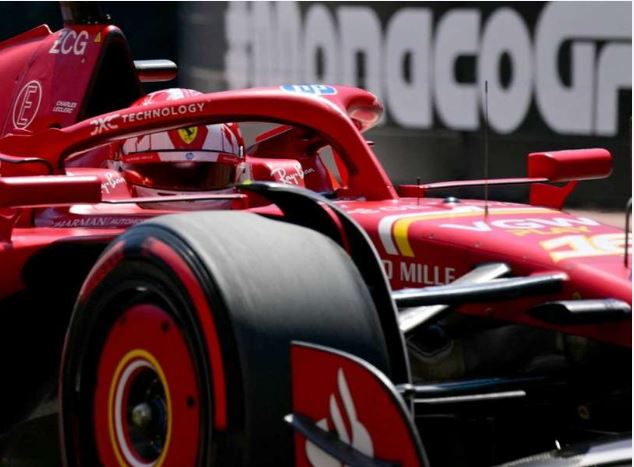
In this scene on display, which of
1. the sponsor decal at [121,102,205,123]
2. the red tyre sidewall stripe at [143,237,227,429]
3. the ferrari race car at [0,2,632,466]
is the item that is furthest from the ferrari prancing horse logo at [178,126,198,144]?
the red tyre sidewall stripe at [143,237,227,429]

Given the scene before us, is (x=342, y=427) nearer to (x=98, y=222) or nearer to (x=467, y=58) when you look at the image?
(x=98, y=222)

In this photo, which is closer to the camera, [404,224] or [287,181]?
[404,224]

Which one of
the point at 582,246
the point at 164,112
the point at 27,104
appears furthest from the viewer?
the point at 27,104

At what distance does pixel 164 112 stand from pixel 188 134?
24.5 inches

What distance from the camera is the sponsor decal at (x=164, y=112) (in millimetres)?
4605

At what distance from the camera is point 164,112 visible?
467cm

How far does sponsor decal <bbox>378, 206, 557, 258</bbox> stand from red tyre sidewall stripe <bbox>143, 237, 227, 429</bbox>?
0.94 m

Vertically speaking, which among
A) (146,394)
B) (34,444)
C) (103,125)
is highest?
(103,125)

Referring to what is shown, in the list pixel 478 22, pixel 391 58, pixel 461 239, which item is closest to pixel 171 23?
pixel 391 58

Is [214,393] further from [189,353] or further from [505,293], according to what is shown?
[505,293]

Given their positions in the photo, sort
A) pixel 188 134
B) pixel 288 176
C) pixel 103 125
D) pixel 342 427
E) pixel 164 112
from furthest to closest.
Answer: pixel 288 176 → pixel 188 134 → pixel 103 125 → pixel 164 112 → pixel 342 427

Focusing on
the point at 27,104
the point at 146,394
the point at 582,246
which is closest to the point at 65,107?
the point at 27,104

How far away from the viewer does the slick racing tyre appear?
9.52 ft

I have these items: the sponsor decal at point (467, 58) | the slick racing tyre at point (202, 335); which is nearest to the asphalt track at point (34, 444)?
the slick racing tyre at point (202, 335)
